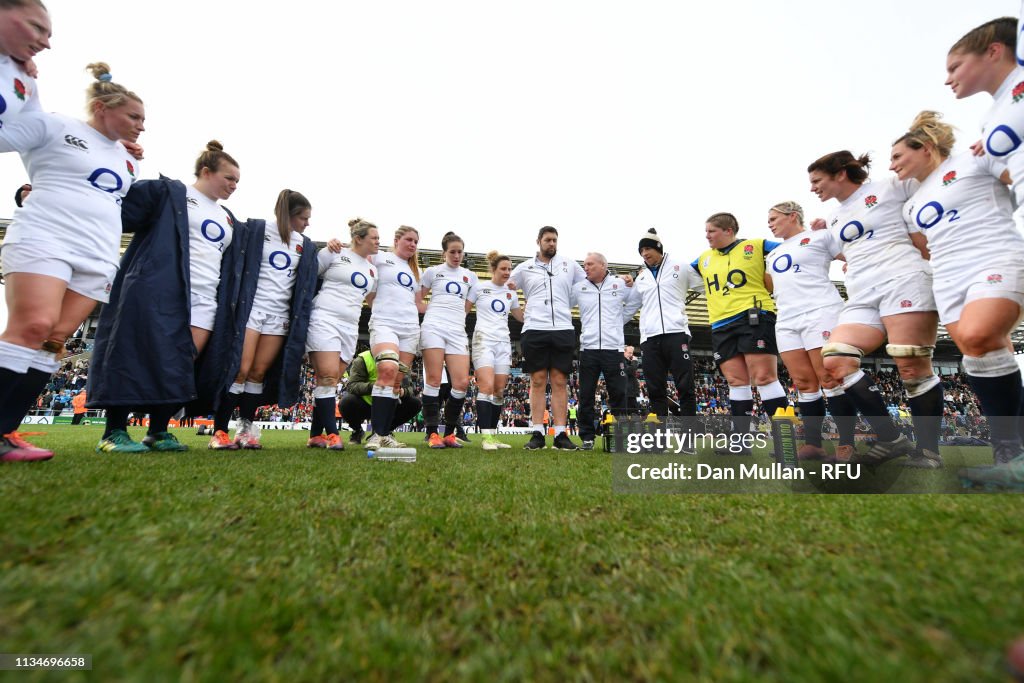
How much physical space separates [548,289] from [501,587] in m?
4.49

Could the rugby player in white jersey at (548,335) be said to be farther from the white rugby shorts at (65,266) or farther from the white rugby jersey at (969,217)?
the white rugby shorts at (65,266)

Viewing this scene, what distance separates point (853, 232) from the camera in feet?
10.5

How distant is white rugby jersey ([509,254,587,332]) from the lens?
5.18m

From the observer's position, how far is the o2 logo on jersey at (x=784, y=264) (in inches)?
153

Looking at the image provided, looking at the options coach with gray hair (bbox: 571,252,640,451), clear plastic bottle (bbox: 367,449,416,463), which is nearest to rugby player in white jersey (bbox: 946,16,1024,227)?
coach with gray hair (bbox: 571,252,640,451)

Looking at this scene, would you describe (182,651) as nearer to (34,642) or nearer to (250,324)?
(34,642)

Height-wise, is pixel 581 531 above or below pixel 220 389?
below

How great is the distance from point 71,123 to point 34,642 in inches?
127

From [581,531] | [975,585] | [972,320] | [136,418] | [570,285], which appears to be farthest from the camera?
[136,418]

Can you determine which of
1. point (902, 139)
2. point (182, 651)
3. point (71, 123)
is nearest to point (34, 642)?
point (182, 651)

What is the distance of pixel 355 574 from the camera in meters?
1.01

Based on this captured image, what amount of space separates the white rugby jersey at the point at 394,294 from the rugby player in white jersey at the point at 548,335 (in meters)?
1.25

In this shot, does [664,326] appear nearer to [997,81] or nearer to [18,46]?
[997,81]

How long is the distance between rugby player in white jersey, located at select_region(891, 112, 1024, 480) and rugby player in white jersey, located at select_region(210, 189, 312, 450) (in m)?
4.64
